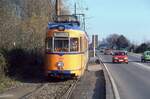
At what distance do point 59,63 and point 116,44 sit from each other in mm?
163474

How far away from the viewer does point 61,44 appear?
25.7 meters

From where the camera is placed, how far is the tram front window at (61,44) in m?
25.5

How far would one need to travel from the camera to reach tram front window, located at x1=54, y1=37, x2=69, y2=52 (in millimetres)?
25516

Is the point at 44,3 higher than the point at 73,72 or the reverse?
higher

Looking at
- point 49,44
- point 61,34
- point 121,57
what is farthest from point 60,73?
point 121,57

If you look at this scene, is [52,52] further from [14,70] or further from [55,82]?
[14,70]

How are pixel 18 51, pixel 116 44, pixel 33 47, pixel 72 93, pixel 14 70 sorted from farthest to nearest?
pixel 116 44, pixel 33 47, pixel 18 51, pixel 14 70, pixel 72 93

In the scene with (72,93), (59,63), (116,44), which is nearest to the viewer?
(72,93)

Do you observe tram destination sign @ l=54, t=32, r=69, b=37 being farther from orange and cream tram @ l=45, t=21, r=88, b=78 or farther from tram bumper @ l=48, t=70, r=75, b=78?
tram bumper @ l=48, t=70, r=75, b=78

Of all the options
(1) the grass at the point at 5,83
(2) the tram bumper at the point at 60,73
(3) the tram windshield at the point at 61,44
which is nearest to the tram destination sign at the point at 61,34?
(3) the tram windshield at the point at 61,44

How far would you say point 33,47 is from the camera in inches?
1667

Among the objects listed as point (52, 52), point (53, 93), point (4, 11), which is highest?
point (4, 11)

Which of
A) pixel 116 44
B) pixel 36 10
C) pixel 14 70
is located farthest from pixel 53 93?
pixel 116 44

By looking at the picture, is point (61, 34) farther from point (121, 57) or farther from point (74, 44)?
point (121, 57)
